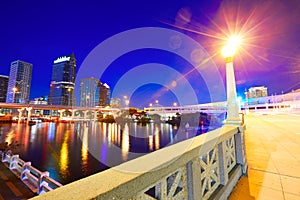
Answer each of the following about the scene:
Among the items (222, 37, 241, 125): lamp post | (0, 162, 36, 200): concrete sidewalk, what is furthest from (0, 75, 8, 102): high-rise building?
(222, 37, 241, 125): lamp post

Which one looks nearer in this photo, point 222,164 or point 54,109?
point 222,164

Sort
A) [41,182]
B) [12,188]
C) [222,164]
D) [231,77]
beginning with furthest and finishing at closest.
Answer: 1. [12,188]
2. [41,182]
3. [231,77]
4. [222,164]

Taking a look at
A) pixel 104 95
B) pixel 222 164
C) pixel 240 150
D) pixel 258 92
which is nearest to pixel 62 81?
pixel 104 95

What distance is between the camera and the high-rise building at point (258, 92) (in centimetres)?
5802

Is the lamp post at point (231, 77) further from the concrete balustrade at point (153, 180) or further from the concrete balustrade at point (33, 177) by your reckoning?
the concrete balustrade at point (33, 177)

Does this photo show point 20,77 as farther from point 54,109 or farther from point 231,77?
point 231,77

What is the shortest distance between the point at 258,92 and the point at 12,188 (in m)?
72.2

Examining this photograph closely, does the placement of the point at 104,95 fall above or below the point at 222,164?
above

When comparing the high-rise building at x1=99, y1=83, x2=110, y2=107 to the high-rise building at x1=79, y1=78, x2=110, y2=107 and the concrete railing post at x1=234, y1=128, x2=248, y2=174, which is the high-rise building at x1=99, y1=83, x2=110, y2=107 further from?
the concrete railing post at x1=234, y1=128, x2=248, y2=174

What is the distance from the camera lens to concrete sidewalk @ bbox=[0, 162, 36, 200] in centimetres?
482

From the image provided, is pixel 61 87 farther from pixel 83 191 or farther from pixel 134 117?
pixel 83 191

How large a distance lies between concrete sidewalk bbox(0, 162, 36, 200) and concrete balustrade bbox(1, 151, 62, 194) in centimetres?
14

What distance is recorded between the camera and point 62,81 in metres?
76.4

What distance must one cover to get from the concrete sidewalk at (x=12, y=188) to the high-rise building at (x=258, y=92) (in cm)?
6748
